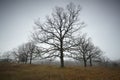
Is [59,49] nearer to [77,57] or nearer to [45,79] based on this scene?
[77,57]

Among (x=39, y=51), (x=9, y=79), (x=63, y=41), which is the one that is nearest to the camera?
(x=9, y=79)

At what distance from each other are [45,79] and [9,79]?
135 inches

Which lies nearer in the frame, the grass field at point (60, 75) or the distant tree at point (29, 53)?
the grass field at point (60, 75)

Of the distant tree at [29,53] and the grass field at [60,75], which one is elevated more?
the distant tree at [29,53]

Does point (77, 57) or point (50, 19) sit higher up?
point (50, 19)

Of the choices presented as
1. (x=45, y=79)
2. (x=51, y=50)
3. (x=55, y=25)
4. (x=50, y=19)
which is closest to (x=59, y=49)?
(x=51, y=50)

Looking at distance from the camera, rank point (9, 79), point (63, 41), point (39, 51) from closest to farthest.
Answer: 1. point (9, 79)
2. point (39, 51)
3. point (63, 41)

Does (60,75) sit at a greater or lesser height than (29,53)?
lesser

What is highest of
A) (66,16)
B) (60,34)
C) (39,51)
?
(66,16)

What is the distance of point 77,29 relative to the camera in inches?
803

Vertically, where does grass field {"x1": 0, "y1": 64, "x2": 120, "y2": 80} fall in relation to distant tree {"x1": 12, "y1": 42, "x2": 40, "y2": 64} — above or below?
below

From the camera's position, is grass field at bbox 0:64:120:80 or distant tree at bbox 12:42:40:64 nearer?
grass field at bbox 0:64:120:80

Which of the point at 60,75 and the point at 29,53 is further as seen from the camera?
the point at 29,53

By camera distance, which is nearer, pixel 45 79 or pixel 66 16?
pixel 45 79
